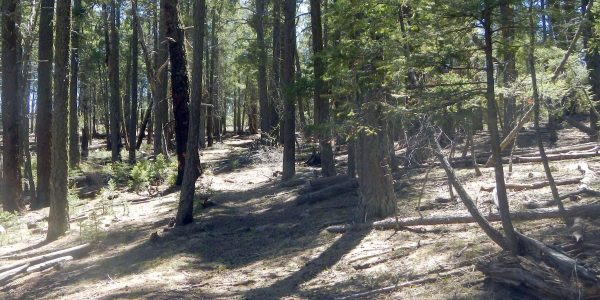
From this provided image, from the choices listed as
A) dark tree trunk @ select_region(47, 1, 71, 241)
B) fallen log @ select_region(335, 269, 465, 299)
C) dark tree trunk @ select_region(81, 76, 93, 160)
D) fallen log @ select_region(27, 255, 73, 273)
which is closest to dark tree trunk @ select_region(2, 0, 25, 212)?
dark tree trunk @ select_region(47, 1, 71, 241)

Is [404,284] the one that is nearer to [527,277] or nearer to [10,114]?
[527,277]

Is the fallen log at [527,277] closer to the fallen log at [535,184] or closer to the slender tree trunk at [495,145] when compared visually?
the slender tree trunk at [495,145]

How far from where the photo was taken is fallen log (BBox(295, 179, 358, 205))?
15.5m

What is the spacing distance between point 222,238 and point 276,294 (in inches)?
171

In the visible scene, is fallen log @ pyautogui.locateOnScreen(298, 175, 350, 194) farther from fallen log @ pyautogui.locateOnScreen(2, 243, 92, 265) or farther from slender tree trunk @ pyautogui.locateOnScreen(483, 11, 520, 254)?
slender tree trunk @ pyautogui.locateOnScreen(483, 11, 520, 254)

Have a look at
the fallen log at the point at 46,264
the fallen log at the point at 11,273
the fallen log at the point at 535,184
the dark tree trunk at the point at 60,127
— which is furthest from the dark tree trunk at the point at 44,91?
the fallen log at the point at 535,184

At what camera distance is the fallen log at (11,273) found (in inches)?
472

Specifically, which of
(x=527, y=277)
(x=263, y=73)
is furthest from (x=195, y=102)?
(x=263, y=73)

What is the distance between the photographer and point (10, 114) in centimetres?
1983

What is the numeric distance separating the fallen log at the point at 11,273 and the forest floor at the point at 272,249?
0.48ft

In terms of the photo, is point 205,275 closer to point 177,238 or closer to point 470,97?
point 177,238

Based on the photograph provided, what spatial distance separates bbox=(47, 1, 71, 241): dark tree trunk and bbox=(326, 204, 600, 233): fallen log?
6279 mm

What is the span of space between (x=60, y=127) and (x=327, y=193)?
6.25 metres

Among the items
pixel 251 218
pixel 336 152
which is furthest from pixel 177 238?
pixel 336 152
